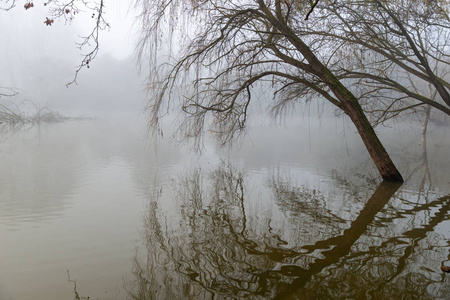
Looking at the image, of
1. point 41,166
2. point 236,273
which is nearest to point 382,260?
point 236,273

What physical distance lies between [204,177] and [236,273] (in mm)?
4094

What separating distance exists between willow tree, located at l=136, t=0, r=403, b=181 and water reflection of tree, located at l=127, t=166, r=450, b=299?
69.9 inches

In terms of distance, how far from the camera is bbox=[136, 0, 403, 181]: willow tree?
209 inches

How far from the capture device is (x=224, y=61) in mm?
6066

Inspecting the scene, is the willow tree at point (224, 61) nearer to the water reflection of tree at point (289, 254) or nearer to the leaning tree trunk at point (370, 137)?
the leaning tree trunk at point (370, 137)

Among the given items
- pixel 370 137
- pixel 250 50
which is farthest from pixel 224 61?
pixel 370 137

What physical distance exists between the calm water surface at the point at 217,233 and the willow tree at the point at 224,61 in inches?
49.0

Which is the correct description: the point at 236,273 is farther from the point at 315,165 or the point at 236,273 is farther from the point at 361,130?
the point at 315,165

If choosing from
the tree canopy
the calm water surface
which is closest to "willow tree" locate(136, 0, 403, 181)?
the tree canopy

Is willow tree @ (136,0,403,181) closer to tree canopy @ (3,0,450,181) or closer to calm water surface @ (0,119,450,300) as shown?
tree canopy @ (3,0,450,181)

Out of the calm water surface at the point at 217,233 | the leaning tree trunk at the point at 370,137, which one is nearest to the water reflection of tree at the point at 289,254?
the calm water surface at the point at 217,233

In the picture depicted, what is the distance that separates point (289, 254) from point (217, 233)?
874 mm

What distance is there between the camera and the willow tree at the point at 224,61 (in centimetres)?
531

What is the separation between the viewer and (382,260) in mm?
3092
